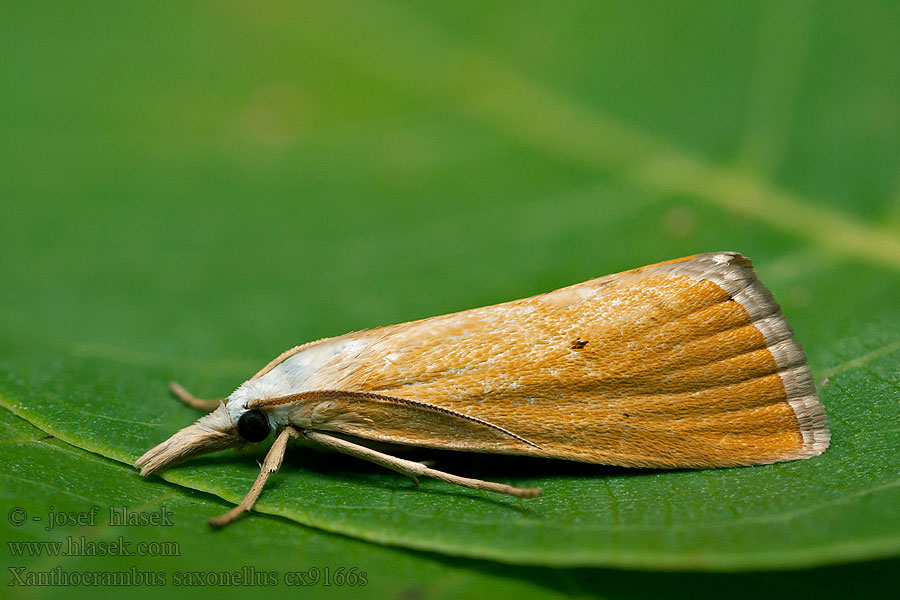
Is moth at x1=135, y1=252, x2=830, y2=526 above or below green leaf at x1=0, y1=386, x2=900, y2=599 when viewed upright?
above

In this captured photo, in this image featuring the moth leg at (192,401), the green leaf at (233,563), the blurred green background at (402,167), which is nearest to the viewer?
the green leaf at (233,563)

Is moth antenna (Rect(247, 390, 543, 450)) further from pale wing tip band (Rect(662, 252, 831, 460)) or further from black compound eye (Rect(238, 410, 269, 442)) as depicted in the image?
pale wing tip band (Rect(662, 252, 831, 460))

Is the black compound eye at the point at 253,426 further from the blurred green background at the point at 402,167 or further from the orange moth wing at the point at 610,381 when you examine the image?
the blurred green background at the point at 402,167

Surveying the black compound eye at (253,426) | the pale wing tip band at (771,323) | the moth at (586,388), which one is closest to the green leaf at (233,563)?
the moth at (586,388)

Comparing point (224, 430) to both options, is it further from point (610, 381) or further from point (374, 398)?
point (610, 381)

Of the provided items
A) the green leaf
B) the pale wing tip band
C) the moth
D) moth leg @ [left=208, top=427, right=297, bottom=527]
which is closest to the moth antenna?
the moth

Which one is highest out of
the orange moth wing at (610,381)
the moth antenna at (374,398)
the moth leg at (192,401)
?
the orange moth wing at (610,381)
